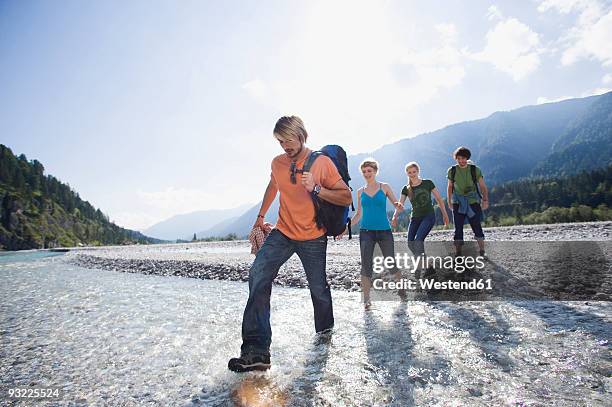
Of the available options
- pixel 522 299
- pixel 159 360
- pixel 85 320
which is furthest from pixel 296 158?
pixel 85 320

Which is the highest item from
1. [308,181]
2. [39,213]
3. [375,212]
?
[39,213]

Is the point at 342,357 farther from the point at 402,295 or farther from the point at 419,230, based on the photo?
the point at 419,230

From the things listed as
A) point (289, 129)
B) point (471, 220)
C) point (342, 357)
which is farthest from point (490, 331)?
point (471, 220)

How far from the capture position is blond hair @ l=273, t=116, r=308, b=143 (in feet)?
14.4

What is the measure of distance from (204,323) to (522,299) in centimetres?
571

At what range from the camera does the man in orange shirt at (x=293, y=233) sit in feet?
13.6

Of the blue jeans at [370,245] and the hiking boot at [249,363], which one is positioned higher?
the blue jeans at [370,245]

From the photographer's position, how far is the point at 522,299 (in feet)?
20.5

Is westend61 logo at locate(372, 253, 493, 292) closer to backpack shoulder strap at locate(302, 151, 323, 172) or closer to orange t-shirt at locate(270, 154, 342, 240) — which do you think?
orange t-shirt at locate(270, 154, 342, 240)

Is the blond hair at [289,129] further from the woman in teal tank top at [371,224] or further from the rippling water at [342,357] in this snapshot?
the woman in teal tank top at [371,224]

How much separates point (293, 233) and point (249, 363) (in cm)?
166

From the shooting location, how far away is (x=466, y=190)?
9750 millimetres

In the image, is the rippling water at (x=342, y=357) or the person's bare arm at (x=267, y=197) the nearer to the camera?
the rippling water at (x=342, y=357)

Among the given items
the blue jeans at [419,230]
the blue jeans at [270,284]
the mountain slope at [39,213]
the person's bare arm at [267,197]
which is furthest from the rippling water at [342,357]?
the mountain slope at [39,213]
